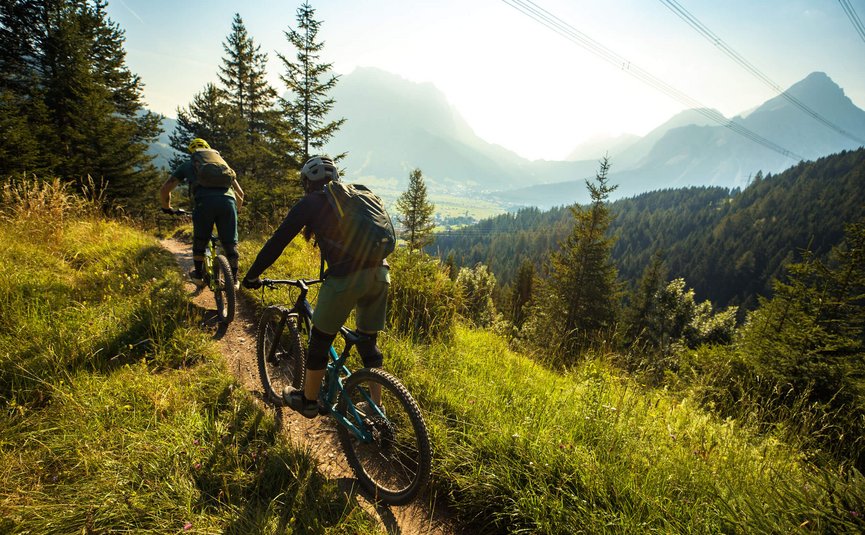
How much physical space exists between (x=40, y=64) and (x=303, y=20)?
614 inches

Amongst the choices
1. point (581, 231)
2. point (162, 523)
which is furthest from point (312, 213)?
point (581, 231)

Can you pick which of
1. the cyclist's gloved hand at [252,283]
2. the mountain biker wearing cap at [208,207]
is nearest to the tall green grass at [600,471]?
the cyclist's gloved hand at [252,283]

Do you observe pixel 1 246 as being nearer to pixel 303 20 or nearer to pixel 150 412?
pixel 150 412

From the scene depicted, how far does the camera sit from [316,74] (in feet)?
63.9

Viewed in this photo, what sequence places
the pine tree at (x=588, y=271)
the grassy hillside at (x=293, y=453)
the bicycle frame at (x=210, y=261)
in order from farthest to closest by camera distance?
the pine tree at (x=588, y=271)
the bicycle frame at (x=210, y=261)
the grassy hillside at (x=293, y=453)

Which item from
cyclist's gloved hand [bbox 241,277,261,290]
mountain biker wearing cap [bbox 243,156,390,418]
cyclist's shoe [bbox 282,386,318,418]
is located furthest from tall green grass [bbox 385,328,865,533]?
cyclist's gloved hand [bbox 241,277,261,290]

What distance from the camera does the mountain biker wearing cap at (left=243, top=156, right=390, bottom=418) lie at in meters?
2.93

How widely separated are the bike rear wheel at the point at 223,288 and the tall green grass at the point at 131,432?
59 centimetres

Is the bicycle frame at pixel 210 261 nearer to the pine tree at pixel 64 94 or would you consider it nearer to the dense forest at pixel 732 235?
the pine tree at pixel 64 94

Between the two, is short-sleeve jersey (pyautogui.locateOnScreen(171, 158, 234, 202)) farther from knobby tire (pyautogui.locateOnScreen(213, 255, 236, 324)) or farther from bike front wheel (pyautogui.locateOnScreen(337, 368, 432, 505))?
bike front wheel (pyautogui.locateOnScreen(337, 368, 432, 505))

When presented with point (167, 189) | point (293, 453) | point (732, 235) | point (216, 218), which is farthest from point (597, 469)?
point (732, 235)

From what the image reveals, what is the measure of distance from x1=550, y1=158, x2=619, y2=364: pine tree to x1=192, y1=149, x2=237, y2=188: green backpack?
23.7 metres

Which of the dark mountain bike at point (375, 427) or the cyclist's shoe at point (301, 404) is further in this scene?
the cyclist's shoe at point (301, 404)

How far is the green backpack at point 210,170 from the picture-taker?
17.8 feet
